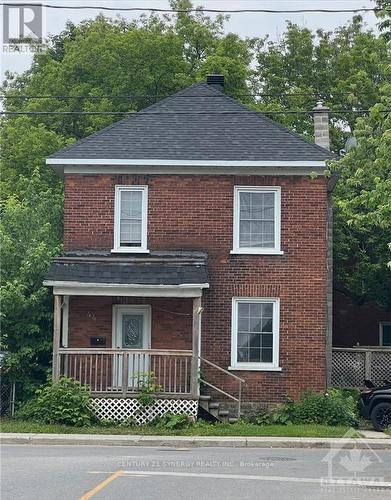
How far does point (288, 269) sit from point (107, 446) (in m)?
7.06

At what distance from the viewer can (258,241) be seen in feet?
81.0

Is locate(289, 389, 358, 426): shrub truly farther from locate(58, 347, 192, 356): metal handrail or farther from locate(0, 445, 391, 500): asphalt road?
locate(0, 445, 391, 500): asphalt road

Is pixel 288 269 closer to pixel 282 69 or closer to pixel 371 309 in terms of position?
pixel 371 309

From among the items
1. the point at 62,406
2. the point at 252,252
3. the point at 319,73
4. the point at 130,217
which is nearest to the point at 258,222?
Answer: the point at 252,252

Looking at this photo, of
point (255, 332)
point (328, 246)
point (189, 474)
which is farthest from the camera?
point (328, 246)

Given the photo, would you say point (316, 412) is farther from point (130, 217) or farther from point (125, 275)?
point (130, 217)

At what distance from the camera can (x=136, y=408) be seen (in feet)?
74.6

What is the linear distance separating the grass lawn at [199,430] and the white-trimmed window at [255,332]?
2391mm

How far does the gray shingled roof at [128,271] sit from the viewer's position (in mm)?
23109

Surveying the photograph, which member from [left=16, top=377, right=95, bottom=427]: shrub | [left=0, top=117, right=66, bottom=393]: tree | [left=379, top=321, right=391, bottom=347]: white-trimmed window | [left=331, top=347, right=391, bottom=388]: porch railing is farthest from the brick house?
[left=379, top=321, right=391, bottom=347]: white-trimmed window

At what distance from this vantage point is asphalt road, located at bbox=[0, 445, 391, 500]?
504 inches

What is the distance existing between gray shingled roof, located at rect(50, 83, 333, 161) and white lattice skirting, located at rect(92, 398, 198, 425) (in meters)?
6.07

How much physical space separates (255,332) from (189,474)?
9927 mm

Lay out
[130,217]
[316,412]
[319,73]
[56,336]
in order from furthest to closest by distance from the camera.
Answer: [319,73] < [130,217] < [316,412] < [56,336]
